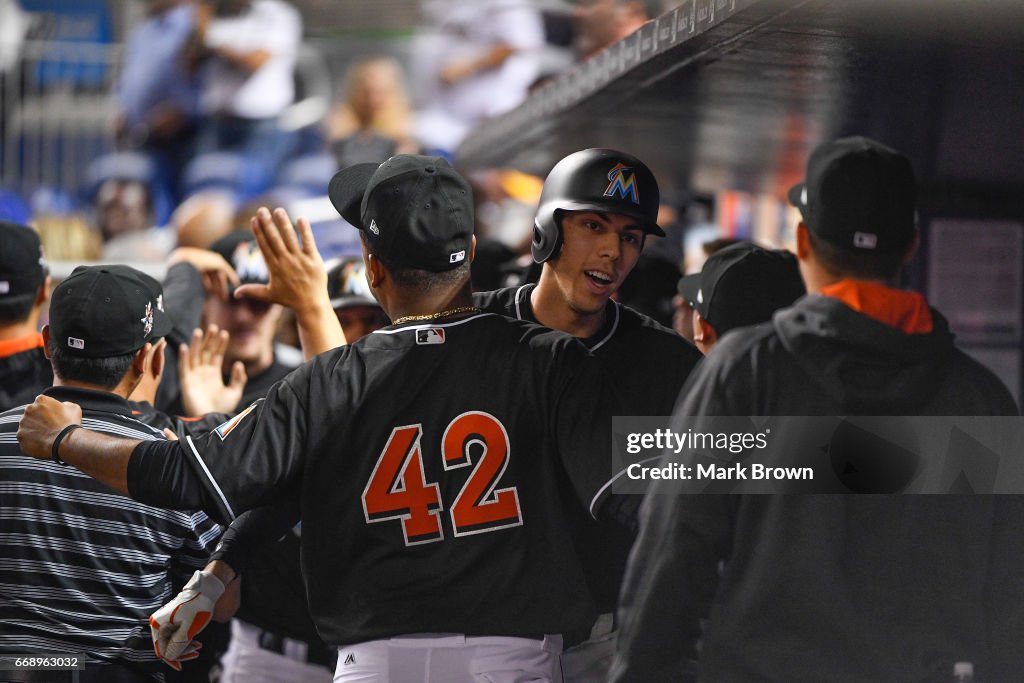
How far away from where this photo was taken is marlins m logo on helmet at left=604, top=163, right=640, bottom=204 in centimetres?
278

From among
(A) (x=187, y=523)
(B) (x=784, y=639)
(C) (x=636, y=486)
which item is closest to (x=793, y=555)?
(B) (x=784, y=639)

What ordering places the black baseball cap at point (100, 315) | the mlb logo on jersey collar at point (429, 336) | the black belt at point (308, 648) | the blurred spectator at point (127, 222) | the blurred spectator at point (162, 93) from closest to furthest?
the mlb logo on jersey collar at point (429, 336) → the black baseball cap at point (100, 315) → the black belt at point (308, 648) → the blurred spectator at point (127, 222) → the blurred spectator at point (162, 93)

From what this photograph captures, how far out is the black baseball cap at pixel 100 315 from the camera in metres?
2.88

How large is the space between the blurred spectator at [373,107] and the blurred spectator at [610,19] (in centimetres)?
378

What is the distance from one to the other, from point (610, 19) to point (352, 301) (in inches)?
78.2

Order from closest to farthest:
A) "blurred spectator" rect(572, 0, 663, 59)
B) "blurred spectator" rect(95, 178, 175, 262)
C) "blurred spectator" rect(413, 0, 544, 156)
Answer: "blurred spectator" rect(572, 0, 663, 59) → "blurred spectator" rect(95, 178, 175, 262) → "blurred spectator" rect(413, 0, 544, 156)

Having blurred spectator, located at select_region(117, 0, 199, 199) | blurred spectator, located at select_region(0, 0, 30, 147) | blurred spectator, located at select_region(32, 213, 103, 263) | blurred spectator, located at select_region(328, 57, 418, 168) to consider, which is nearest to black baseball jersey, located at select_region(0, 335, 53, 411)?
blurred spectator, located at select_region(32, 213, 103, 263)

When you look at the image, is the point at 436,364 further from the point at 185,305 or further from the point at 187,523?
the point at 185,305

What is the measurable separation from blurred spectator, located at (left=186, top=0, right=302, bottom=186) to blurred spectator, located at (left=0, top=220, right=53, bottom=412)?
19.6 feet

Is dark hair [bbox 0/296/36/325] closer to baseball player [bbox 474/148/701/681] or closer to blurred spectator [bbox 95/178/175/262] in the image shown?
baseball player [bbox 474/148/701/681]

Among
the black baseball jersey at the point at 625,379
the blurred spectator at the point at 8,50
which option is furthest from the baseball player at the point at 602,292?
the blurred spectator at the point at 8,50

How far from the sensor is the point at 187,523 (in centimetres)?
296

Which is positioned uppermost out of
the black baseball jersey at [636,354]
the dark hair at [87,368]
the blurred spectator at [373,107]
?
the black baseball jersey at [636,354]

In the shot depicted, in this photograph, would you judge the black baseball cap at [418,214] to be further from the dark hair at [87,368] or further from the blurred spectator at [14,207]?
the blurred spectator at [14,207]
